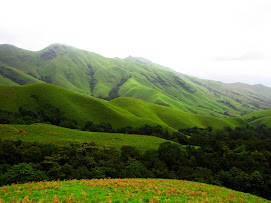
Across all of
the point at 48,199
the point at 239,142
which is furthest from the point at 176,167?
the point at 239,142

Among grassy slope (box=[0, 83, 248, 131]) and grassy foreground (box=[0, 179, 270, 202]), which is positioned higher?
grassy foreground (box=[0, 179, 270, 202])

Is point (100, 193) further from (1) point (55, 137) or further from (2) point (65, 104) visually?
(2) point (65, 104)

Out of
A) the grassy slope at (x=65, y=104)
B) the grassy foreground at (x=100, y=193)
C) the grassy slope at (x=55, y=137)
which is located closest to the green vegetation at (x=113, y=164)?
the grassy slope at (x=55, y=137)

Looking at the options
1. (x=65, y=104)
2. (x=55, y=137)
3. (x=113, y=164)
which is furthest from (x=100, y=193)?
(x=65, y=104)

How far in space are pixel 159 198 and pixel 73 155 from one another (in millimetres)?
31340

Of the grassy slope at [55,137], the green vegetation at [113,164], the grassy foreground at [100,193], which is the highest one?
the grassy foreground at [100,193]

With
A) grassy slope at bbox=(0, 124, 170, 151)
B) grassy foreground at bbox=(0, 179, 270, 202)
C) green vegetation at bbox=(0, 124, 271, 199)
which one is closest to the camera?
grassy foreground at bbox=(0, 179, 270, 202)

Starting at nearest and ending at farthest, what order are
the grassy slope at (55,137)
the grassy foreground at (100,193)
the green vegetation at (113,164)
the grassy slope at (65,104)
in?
the grassy foreground at (100,193) < the green vegetation at (113,164) < the grassy slope at (55,137) < the grassy slope at (65,104)

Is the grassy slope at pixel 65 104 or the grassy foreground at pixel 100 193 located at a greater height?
the grassy foreground at pixel 100 193

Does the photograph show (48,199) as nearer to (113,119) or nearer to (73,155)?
Answer: (73,155)

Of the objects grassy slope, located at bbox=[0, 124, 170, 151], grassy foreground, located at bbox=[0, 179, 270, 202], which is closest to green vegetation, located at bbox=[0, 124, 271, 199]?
grassy slope, located at bbox=[0, 124, 170, 151]

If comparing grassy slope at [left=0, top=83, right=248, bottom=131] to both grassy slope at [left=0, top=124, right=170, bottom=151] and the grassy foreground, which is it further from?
the grassy foreground

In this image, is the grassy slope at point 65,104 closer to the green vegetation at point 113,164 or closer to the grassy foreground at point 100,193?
the green vegetation at point 113,164

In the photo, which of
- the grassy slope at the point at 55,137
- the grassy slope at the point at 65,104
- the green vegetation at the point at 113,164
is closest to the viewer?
the green vegetation at the point at 113,164
